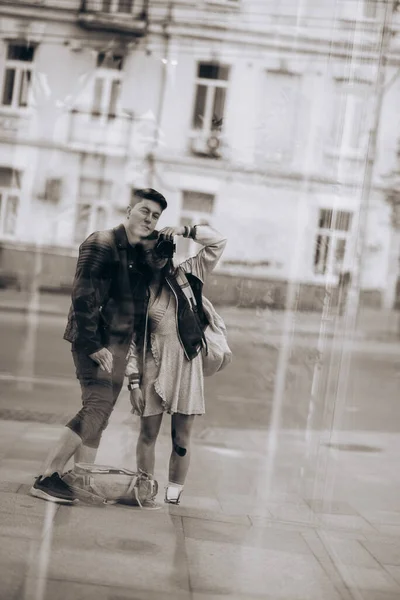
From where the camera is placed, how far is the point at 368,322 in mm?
11164

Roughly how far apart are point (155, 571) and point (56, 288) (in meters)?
4.28

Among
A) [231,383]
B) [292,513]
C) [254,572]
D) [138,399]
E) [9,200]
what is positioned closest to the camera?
[254,572]

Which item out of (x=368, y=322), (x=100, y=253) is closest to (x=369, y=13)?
(x=100, y=253)

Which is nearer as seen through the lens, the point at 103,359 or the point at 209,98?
the point at 103,359

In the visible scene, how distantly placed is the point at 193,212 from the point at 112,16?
1.46m

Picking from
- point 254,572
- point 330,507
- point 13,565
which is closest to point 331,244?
point 330,507

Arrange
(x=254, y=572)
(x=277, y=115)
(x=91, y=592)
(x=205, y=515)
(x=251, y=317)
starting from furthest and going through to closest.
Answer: (x=251, y=317) < (x=277, y=115) < (x=205, y=515) < (x=254, y=572) < (x=91, y=592)

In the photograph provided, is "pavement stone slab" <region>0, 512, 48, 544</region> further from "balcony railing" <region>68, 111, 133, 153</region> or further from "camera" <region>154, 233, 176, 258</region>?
"balcony railing" <region>68, 111, 133, 153</region>

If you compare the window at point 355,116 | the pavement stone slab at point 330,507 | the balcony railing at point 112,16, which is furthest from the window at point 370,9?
the pavement stone slab at point 330,507

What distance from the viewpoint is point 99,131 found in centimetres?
674

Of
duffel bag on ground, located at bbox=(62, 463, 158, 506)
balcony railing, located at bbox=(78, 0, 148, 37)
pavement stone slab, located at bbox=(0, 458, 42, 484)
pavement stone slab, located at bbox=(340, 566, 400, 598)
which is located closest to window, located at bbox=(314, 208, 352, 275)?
balcony railing, located at bbox=(78, 0, 148, 37)

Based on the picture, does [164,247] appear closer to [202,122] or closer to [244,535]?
[244,535]

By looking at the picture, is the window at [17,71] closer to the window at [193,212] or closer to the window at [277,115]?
the window at [193,212]

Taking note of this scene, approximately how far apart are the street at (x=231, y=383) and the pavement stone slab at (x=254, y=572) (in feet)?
8.62
